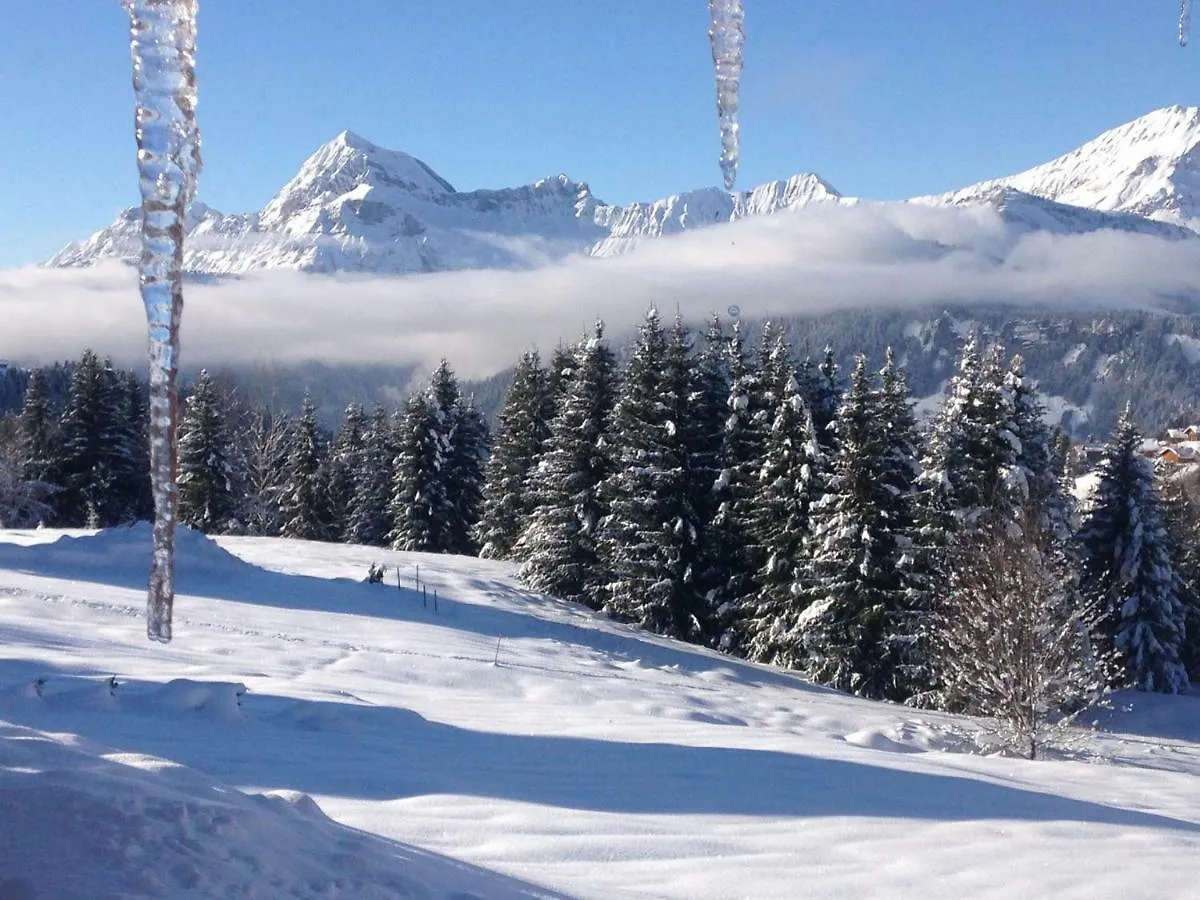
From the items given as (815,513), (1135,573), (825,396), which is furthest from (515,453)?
(1135,573)

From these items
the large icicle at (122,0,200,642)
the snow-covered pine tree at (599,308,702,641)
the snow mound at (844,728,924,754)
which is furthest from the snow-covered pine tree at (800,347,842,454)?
the large icicle at (122,0,200,642)

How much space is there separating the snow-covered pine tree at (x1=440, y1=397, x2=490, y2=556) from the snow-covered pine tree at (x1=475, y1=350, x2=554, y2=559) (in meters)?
2.94

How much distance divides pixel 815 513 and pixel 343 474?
35.9 metres

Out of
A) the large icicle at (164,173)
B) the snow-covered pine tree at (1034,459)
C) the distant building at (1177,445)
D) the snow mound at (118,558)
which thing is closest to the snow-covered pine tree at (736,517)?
the snow-covered pine tree at (1034,459)

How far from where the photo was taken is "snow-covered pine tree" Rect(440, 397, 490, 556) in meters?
45.3

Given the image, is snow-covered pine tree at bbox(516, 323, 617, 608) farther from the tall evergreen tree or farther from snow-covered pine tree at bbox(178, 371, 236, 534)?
the tall evergreen tree

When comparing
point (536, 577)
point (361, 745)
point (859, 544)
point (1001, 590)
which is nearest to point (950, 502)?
point (859, 544)

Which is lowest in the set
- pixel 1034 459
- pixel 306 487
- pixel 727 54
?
pixel 306 487

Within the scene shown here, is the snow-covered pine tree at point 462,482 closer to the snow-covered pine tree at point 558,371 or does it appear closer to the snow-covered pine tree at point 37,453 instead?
the snow-covered pine tree at point 558,371

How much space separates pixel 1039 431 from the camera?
26.1 meters

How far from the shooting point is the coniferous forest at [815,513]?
846 inches

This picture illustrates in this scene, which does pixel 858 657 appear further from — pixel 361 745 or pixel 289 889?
pixel 289 889

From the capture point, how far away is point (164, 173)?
297cm

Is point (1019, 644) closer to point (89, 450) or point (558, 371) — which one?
point (558, 371)
